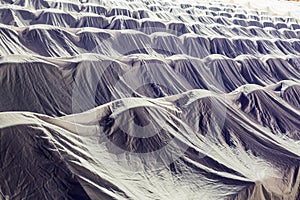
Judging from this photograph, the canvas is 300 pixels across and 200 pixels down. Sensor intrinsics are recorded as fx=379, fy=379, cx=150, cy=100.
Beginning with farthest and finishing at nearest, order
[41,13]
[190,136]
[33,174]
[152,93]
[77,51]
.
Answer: [41,13] < [77,51] < [152,93] < [190,136] < [33,174]

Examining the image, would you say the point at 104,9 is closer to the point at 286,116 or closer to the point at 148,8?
the point at 148,8

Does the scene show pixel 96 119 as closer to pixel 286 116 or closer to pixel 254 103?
pixel 254 103

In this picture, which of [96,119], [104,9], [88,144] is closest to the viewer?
[88,144]

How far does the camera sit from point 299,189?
7637 mm

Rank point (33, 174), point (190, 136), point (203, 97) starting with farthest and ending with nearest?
point (203, 97) < point (190, 136) < point (33, 174)

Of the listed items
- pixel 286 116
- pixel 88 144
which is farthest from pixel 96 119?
pixel 286 116

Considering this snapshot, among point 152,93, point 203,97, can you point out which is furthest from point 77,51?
point 203,97

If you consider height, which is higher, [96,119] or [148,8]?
[96,119]

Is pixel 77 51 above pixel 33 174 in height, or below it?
below

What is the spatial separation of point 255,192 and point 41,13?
14.5 meters

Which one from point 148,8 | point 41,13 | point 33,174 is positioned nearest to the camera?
point 33,174

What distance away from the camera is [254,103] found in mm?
9945

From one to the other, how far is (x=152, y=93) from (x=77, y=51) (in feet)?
13.4

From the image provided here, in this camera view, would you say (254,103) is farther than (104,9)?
No
